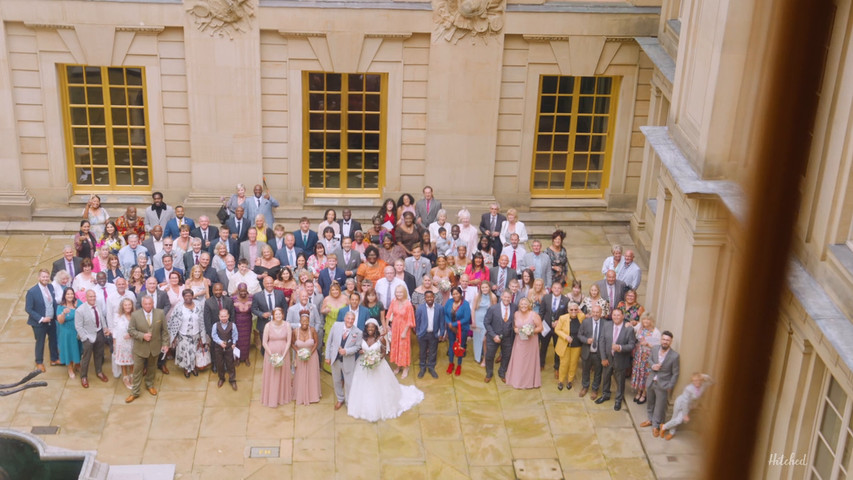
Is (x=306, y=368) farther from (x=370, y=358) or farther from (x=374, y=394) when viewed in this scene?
(x=370, y=358)

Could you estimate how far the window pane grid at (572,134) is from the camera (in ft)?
74.8

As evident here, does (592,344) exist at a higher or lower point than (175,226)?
lower

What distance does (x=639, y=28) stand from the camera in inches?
858

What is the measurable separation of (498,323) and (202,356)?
16.8ft

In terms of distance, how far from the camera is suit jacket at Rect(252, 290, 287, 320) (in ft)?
54.7

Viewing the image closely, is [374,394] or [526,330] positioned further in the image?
[526,330]

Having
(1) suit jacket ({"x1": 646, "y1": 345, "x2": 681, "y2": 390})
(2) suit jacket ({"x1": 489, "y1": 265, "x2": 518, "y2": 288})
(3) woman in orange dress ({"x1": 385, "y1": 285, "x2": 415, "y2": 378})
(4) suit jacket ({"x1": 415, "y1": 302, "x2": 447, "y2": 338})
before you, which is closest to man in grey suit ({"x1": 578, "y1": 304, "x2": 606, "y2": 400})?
(1) suit jacket ({"x1": 646, "y1": 345, "x2": 681, "y2": 390})

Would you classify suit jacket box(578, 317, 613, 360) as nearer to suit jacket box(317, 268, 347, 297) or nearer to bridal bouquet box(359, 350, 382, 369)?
bridal bouquet box(359, 350, 382, 369)

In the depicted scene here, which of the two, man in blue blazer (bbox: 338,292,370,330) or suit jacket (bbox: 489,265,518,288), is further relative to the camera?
suit jacket (bbox: 489,265,518,288)

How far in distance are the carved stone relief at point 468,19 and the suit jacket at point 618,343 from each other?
815 cm

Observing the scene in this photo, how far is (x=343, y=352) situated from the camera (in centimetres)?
1568

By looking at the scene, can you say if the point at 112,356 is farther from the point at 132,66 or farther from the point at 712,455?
the point at 712,455

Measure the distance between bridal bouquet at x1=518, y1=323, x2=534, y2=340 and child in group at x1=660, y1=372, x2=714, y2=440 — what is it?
2.60 metres

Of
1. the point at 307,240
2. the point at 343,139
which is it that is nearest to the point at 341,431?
the point at 307,240
